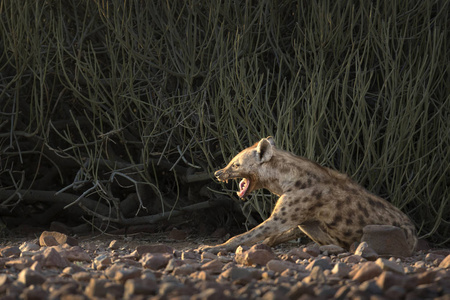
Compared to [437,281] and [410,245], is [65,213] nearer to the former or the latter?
[410,245]

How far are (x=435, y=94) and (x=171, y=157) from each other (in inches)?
120

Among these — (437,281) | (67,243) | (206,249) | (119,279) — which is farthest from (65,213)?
(437,281)

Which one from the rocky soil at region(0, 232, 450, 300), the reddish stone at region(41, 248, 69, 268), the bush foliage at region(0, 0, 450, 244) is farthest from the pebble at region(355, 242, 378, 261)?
the reddish stone at region(41, 248, 69, 268)

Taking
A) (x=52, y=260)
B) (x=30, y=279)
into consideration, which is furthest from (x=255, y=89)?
(x=30, y=279)

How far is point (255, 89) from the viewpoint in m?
7.01

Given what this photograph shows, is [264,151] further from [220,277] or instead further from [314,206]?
[220,277]

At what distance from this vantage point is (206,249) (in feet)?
17.1

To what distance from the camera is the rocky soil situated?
9.62ft

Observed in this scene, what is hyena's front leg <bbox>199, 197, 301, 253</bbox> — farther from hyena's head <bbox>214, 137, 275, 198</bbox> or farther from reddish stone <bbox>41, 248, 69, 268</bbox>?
reddish stone <bbox>41, 248, 69, 268</bbox>

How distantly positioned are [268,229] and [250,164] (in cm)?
61

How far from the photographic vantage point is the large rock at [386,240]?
514cm

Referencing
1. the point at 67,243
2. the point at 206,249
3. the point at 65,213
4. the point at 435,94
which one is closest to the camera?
the point at 206,249

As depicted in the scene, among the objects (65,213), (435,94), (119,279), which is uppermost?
(435,94)

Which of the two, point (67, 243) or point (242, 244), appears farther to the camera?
point (67, 243)
